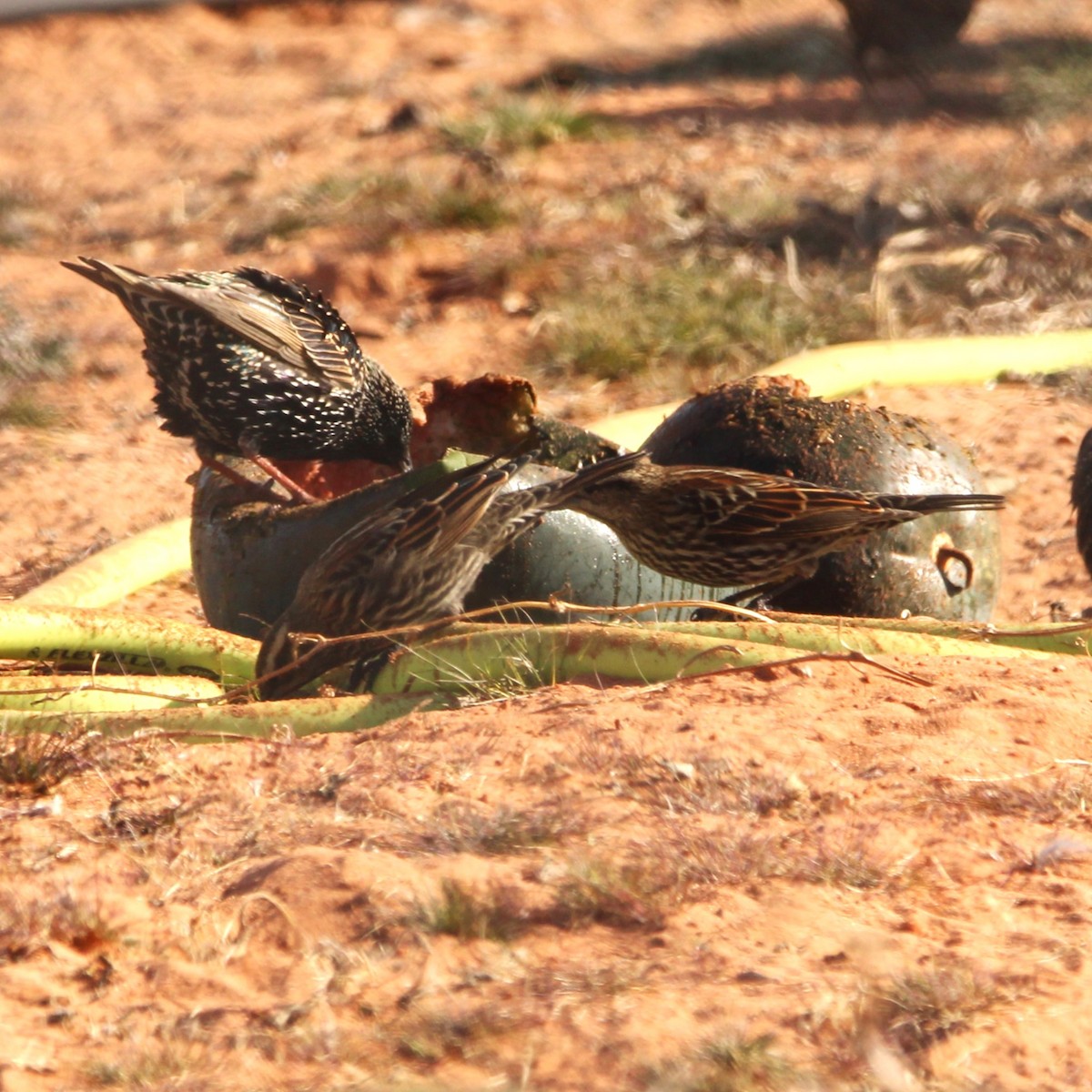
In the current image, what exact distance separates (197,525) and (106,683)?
70 centimetres

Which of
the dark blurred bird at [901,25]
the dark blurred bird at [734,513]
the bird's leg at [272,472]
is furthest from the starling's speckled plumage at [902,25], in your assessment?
the dark blurred bird at [734,513]

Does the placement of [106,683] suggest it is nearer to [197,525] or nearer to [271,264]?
[197,525]

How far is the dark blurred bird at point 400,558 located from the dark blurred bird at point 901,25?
9.19 m

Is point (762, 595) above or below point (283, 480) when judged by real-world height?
below

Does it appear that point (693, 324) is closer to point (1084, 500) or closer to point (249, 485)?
point (1084, 500)

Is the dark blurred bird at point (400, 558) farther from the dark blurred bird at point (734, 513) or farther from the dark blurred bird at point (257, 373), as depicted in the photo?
the dark blurred bird at point (257, 373)

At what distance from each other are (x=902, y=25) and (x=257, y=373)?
8623 millimetres

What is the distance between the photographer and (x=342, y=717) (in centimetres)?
469

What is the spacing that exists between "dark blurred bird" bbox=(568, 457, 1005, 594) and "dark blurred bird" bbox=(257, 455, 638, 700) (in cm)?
10

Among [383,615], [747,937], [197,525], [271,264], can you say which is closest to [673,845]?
[747,937]

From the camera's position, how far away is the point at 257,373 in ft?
22.0

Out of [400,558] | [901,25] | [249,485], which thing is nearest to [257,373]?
[249,485]

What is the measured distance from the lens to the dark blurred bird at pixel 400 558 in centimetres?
517

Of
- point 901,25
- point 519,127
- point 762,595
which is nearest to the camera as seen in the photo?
point 762,595
